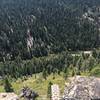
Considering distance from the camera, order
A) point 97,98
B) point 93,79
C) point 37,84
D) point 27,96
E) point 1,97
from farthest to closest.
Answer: point 37,84 → point 27,96 → point 1,97 → point 93,79 → point 97,98

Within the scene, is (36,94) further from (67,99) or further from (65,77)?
(67,99)

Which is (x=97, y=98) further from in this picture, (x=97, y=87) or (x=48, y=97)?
(x=48, y=97)

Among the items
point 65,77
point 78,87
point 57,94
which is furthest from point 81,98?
point 65,77

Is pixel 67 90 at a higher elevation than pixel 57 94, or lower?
higher

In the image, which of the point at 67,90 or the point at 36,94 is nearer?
the point at 67,90

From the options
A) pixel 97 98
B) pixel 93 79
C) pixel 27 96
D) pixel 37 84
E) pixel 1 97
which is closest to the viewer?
pixel 97 98

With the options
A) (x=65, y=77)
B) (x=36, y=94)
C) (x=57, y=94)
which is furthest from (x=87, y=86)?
(x=65, y=77)
